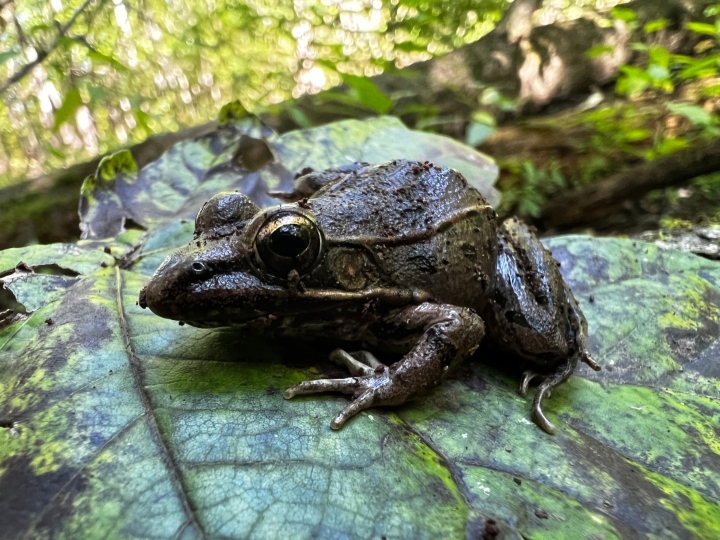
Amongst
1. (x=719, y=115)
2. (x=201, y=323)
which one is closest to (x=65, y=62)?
(x=201, y=323)

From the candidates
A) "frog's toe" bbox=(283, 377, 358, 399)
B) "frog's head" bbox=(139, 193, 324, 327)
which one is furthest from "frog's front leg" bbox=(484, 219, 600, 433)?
"frog's head" bbox=(139, 193, 324, 327)

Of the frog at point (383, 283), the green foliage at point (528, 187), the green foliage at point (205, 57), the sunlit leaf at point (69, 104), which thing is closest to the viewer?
the frog at point (383, 283)

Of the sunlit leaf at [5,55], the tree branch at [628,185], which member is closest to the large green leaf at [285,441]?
the sunlit leaf at [5,55]

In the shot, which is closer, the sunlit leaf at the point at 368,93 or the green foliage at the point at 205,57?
the sunlit leaf at the point at 368,93

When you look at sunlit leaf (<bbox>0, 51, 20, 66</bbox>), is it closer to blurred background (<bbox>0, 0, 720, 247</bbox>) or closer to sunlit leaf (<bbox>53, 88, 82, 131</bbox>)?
blurred background (<bbox>0, 0, 720, 247</bbox>)

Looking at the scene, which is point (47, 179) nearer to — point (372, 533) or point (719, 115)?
point (372, 533)

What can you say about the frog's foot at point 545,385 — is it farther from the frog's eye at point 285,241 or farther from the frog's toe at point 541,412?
the frog's eye at point 285,241

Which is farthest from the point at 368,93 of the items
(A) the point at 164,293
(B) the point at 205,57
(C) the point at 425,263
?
(B) the point at 205,57

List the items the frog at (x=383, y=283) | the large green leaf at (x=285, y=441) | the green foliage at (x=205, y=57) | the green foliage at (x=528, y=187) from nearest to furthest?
the large green leaf at (x=285, y=441)
the frog at (x=383, y=283)
the green foliage at (x=528, y=187)
the green foliage at (x=205, y=57)

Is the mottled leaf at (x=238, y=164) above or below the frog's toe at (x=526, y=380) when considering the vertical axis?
above
